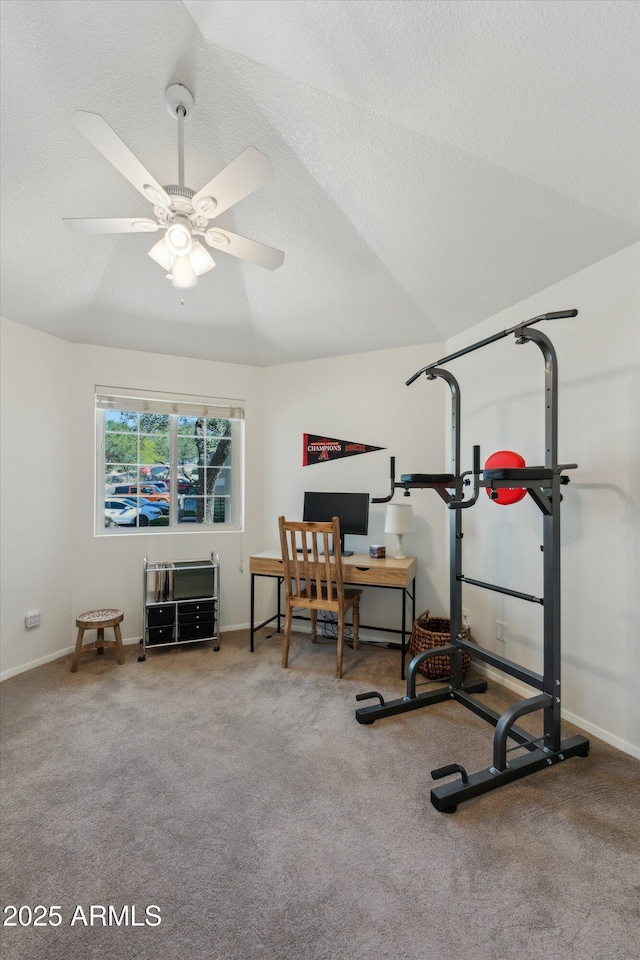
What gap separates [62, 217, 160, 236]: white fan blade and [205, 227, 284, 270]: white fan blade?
0.23 metres

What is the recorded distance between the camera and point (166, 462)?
395 centimetres

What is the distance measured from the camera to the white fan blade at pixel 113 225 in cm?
173

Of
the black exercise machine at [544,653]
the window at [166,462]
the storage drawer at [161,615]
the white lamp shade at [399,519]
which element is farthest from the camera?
the window at [166,462]

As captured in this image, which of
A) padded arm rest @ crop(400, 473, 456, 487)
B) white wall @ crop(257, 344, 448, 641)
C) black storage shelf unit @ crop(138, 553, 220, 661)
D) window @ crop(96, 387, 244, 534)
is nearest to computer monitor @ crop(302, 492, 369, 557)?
white wall @ crop(257, 344, 448, 641)

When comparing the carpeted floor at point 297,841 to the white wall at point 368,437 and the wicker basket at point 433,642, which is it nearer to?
the wicker basket at point 433,642

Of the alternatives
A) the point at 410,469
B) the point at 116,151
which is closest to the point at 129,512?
the point at 410,469

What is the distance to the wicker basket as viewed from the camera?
2957mm

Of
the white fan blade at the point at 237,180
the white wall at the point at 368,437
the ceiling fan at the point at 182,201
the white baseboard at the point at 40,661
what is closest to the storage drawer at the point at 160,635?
the white baseboard at the point at 40,661

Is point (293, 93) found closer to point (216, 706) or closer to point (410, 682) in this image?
point (410, 682)

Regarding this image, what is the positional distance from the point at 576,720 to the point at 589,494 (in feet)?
4.06

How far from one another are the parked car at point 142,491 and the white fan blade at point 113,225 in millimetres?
2378

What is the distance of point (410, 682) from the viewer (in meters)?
2.52

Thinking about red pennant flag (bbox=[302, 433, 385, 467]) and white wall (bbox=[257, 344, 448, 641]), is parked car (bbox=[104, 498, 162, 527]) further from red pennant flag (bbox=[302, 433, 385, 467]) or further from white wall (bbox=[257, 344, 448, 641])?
red pennant flag (bbox=[302, 433, 385, 467])

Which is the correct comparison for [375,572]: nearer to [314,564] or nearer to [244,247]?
[314,564]
